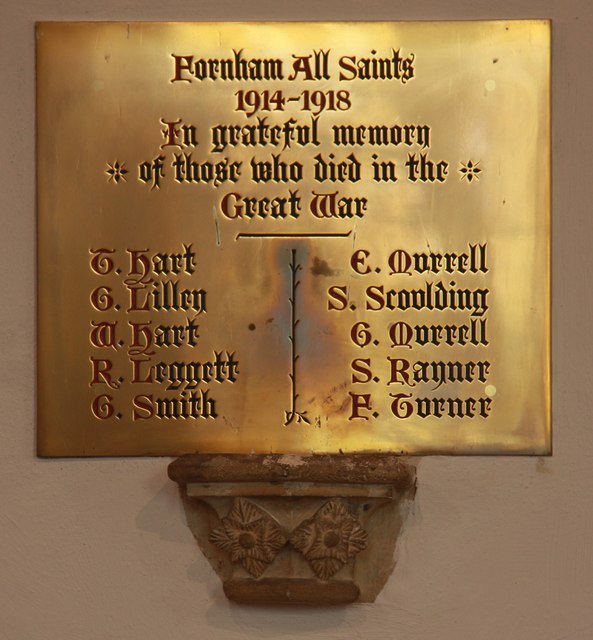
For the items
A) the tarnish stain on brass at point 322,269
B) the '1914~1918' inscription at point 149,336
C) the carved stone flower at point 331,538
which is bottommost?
the carved stone flower at point 331,538

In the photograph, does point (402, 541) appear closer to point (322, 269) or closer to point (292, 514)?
point (292, 514)

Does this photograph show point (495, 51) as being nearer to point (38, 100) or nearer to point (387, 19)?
point (387, 19)

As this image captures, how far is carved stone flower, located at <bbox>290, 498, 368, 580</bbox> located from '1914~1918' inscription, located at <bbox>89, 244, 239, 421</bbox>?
264mm

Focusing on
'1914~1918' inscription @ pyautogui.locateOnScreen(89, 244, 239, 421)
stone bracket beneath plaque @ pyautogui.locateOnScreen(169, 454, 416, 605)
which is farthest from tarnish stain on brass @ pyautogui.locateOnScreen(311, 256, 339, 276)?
stone bracket beneath plaque @ pyautogui.locateOnScreen(169, 454, 416, 605)

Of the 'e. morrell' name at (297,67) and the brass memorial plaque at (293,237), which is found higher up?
the 'e. morrell' name at (297,67)

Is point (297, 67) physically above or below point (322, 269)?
above

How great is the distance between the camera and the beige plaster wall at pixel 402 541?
1896 mm

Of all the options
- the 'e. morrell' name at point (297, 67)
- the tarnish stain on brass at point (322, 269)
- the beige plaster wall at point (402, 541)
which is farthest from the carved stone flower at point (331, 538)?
the 'e. morrell' name at point (297, 67)

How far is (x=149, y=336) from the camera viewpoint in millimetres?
1910

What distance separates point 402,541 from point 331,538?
0.14 meters

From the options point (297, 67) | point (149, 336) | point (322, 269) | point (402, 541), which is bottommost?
point (402, 541)

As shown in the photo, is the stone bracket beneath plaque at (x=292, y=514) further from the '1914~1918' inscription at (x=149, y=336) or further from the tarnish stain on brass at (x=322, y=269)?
the tarnish stain on brass at (x=322, y=269)

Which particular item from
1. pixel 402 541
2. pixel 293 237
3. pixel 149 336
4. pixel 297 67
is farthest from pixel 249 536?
pixel 297 67

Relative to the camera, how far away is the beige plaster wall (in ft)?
6.22
